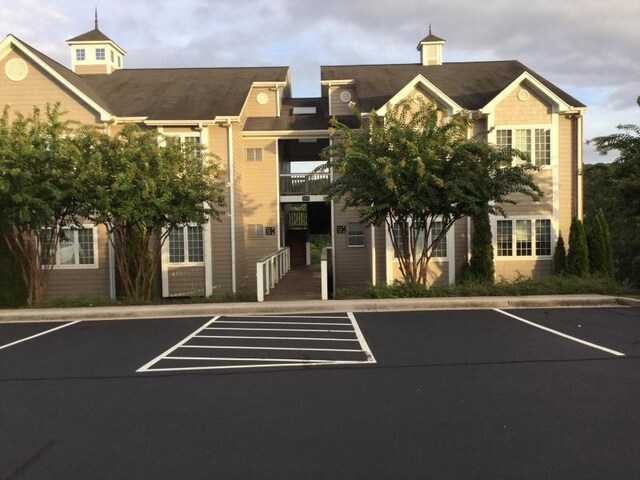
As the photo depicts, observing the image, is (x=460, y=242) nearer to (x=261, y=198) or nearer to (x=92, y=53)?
(x=261, y=198)

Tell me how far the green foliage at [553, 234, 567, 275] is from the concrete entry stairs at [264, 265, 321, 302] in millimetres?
8184

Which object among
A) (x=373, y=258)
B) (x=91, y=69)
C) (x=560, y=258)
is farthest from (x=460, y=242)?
(x=91, y=69)

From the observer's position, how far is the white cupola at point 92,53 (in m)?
25.0

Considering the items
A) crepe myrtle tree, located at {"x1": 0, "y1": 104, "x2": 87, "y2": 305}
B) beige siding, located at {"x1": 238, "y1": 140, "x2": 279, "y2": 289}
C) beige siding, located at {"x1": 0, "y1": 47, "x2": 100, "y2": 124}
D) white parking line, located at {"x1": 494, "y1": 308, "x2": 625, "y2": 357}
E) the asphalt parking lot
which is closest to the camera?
the asphalt parking lot

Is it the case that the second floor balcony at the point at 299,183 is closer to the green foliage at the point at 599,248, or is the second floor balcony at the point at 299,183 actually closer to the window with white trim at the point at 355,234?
the window with white trim at the point at 355,234

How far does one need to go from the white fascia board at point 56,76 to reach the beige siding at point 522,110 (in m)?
13.6

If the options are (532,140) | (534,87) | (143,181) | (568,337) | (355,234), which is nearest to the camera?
(568,337)

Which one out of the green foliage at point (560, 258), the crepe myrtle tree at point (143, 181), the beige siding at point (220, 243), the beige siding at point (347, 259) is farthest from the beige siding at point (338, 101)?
the green foliage at point (560, 258)

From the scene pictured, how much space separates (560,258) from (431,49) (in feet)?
40.0

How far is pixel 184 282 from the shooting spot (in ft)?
61.7

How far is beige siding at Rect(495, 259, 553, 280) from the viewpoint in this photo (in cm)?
1847

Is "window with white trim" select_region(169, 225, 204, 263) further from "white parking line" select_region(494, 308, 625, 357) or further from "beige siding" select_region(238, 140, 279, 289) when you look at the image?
"white parking line" select_region(494, 308, 625, 357)

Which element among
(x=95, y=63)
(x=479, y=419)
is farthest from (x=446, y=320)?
(x=95, y=63)

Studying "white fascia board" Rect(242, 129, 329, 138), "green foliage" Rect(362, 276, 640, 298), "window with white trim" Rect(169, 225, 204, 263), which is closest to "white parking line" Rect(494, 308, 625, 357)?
"green foliage" Rect(362, 276, 640, 298)
